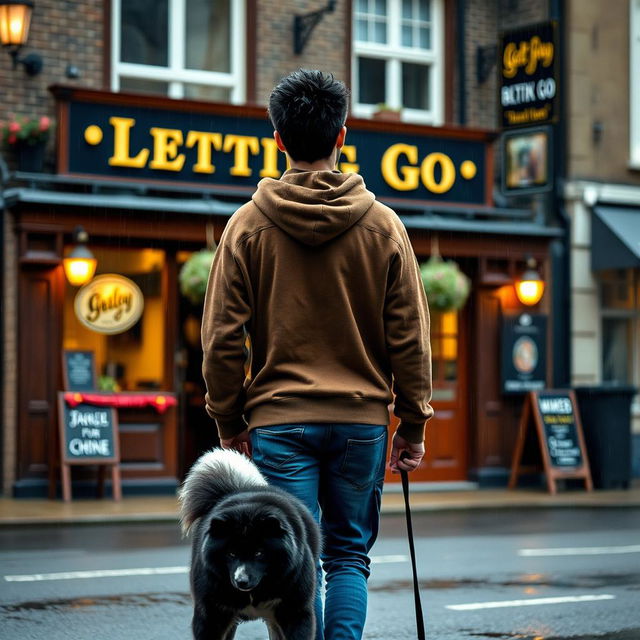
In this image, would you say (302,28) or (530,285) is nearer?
(302,28)

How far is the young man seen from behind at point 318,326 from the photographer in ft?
13.8

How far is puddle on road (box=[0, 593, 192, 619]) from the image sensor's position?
7379mm

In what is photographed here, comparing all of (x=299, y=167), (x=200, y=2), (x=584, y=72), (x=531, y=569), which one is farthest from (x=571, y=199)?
(x=299, y=167)

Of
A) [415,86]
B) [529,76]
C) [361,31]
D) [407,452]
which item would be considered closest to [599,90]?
[529,76]

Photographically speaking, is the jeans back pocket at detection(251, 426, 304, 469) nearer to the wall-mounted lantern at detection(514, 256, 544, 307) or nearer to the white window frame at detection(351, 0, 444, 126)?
the wall-mounted lantern at detection(514, 256, 544, 307)

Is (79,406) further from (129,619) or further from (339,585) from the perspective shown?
(339,585)

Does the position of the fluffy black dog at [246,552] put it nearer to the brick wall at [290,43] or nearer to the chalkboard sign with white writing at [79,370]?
the chalkboard sign with white writing at [79,370]

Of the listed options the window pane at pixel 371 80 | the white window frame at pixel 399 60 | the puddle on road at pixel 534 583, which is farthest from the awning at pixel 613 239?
the puddle on road at pixel 534 583

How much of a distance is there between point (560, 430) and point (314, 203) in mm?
12553

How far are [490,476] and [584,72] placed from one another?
567 centimetres

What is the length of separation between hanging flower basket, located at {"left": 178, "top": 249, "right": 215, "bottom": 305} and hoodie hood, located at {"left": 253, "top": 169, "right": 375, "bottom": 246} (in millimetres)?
10065

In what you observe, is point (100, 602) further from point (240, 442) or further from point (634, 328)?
point (634, 328)

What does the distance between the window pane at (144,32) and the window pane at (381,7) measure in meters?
2.96

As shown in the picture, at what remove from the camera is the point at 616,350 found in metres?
18.5
